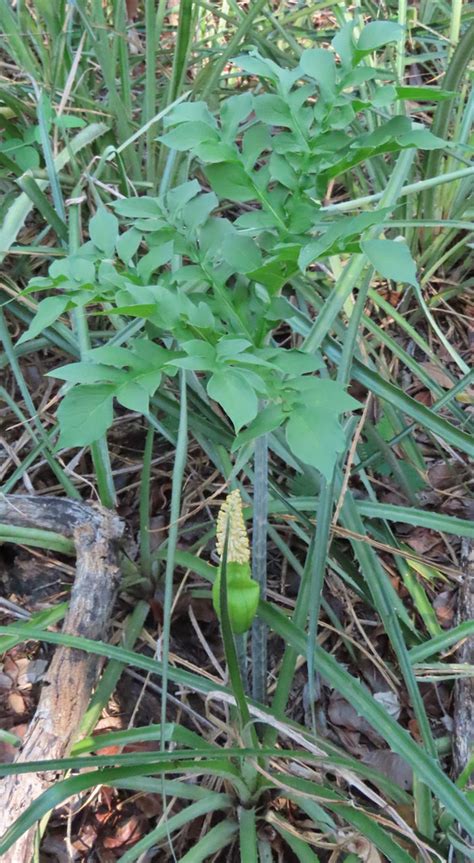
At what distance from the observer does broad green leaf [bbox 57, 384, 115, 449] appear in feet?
2.21

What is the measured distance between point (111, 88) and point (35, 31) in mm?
367

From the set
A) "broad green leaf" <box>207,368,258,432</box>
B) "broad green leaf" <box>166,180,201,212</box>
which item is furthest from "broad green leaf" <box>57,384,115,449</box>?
"broad green leaf" <box>166,180,201,212</box>

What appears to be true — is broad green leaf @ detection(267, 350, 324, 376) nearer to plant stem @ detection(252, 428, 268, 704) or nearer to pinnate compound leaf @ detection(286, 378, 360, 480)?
pinnate compound leaf @ detection(286, 378, 360, 480)

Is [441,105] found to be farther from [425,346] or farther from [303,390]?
[303,390]

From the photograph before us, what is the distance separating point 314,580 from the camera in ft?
2.92

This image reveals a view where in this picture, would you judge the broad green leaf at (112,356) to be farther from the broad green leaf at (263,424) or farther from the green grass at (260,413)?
the broad green leaf at (263,424)

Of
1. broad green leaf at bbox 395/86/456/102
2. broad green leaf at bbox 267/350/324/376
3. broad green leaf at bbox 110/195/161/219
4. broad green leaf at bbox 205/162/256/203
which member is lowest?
broad green leaf at bbox 267/350/324/376

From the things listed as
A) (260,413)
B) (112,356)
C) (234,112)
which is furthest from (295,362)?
(234,112)

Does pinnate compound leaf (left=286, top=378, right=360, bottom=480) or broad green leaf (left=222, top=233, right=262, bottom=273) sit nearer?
pinnate compound leaf (left=286, top=378, right=360, bottom=480)

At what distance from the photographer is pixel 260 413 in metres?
0.69

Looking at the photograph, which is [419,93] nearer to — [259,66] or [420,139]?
[420,139]

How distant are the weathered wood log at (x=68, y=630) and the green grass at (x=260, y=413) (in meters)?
0.04

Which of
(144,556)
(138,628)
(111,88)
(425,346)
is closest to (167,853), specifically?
(138,628)

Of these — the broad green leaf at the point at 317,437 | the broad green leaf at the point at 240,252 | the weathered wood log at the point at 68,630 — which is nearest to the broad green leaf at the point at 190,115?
the broad green leaf at the point at 240,252
